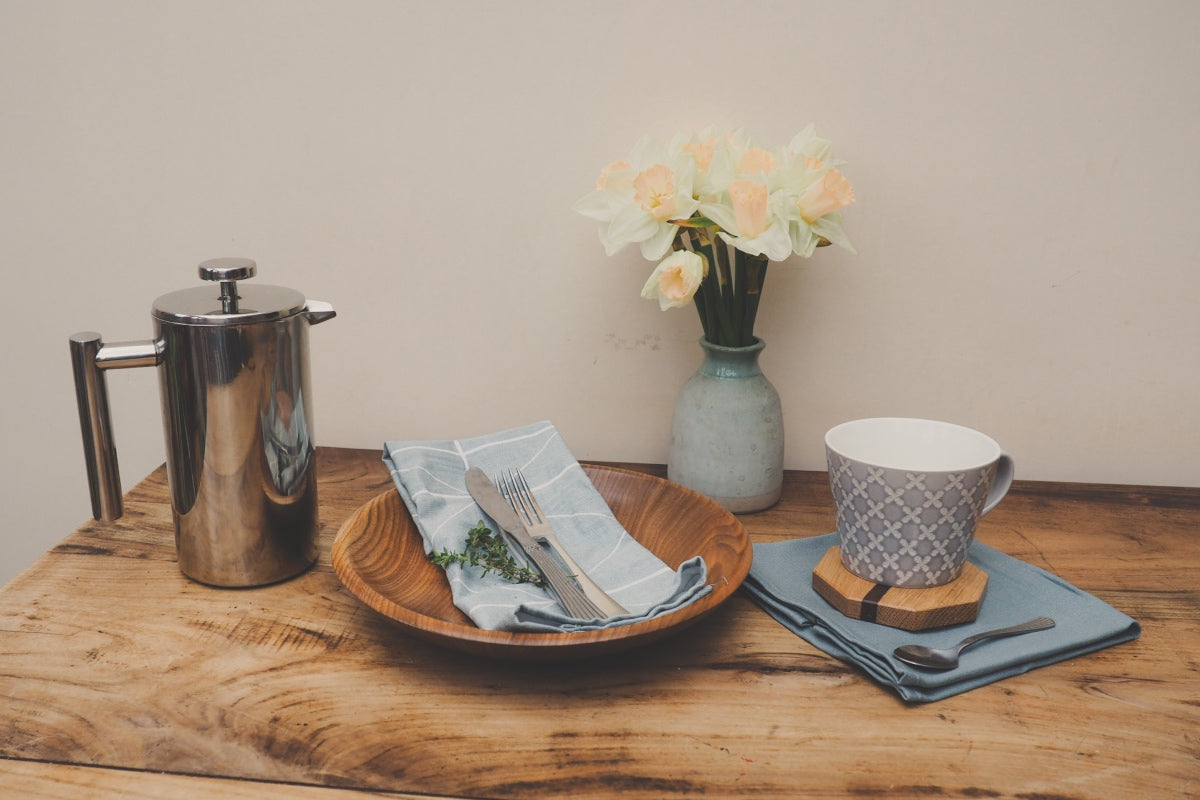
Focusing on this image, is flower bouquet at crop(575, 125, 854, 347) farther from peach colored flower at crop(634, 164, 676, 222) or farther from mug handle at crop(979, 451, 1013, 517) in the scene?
mug handle at crop(979, 451, 1013, 517)

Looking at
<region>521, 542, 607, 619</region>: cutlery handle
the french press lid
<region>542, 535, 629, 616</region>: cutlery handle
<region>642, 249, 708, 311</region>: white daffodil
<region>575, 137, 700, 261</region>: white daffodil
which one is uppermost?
<region>575, 137, 700, 261</region>: white daffodil

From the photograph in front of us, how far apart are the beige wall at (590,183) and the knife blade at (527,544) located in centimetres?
21

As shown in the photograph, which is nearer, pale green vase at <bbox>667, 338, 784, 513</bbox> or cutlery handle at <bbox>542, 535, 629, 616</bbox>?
cutlery handle at <bbox>542, 535, 629, 616</bbox>

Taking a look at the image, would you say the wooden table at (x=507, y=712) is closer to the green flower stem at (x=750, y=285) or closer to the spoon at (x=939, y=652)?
the spoon at (x=939, y=652)

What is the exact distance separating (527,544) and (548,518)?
0.06 meters

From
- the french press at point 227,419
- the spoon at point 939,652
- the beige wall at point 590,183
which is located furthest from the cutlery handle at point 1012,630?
the french press at point 227,419

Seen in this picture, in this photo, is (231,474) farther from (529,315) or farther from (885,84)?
(885,84)

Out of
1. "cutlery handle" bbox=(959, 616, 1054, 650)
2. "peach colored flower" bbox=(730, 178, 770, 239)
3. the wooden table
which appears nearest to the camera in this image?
the wooden table

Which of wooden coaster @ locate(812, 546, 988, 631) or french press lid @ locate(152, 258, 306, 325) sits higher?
french press lid @ locate(152, 258, 306, 325)

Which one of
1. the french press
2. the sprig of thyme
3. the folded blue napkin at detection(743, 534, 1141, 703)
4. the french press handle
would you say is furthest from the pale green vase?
the french press handle

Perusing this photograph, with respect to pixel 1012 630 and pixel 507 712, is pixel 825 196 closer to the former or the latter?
pixel 1012 630

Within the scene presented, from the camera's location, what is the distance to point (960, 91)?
846 mm

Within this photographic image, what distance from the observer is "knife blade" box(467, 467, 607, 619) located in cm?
62

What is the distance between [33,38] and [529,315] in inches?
21.8
